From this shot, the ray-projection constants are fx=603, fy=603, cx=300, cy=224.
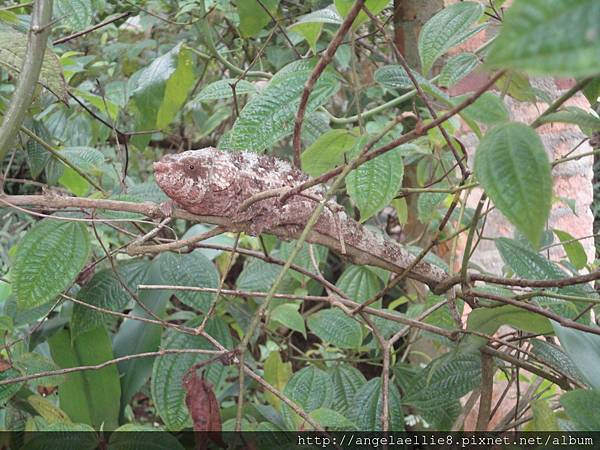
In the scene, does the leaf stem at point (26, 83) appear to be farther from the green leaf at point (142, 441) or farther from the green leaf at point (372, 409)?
the green leaf at point (372, 409)

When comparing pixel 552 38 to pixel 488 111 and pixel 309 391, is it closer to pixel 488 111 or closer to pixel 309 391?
pixel 488 111

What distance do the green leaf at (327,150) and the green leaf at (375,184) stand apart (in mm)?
127

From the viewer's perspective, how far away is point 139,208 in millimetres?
858

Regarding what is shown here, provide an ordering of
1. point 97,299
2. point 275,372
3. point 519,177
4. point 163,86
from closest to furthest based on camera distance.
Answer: point 519,177, point 97,299, point 163,86, point 275,372

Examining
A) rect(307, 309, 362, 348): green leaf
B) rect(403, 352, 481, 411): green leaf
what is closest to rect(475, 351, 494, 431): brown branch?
rect(403, 352, 481, 411): green leaf

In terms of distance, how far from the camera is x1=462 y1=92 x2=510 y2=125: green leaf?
0.47 m

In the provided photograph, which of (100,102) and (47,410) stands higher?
(100,102)

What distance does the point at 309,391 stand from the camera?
3.21 feet

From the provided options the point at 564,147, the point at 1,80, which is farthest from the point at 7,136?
the point at 1,80

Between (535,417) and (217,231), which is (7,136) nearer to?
(217,231)

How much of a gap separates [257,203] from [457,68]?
1.33 feet

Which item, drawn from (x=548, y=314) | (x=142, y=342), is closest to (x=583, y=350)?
(x=548, y=314)

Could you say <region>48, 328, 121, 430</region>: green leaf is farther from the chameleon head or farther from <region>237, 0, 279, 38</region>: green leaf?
<region>237, 0, 279, 38</region>: green leaf

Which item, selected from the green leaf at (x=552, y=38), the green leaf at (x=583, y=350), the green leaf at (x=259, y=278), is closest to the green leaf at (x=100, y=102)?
the green leaf at (x=259, y=278)
